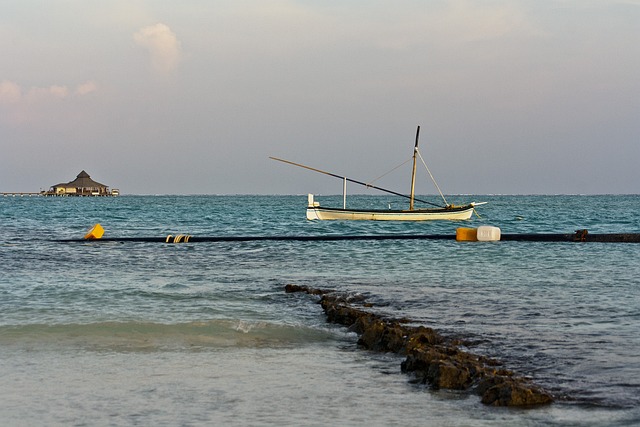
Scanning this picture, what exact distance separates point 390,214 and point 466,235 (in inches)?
1047

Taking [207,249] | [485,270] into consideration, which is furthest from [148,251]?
[485,270]

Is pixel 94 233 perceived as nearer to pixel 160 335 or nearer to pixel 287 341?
pixel 160 335

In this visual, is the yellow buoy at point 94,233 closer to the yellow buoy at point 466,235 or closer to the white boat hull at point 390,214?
the yellow buoy at point 466,235

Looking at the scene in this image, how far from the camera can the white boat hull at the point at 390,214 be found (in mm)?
58719

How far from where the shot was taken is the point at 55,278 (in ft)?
68.6

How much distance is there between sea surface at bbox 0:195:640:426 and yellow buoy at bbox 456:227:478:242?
28.9ft

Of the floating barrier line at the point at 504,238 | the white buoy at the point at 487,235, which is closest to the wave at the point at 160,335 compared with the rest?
the floating barrier line at the point at 504,238

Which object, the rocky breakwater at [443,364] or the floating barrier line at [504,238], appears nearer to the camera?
the rocky breakwater at [443,364]

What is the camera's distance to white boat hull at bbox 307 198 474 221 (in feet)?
193

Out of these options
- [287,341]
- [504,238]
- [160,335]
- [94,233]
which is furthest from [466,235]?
[160,335]

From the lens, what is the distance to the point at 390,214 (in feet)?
200

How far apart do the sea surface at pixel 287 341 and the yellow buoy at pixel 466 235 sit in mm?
8807

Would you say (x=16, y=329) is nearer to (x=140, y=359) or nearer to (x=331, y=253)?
(x=140, y=359)

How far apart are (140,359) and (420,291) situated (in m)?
8.70
